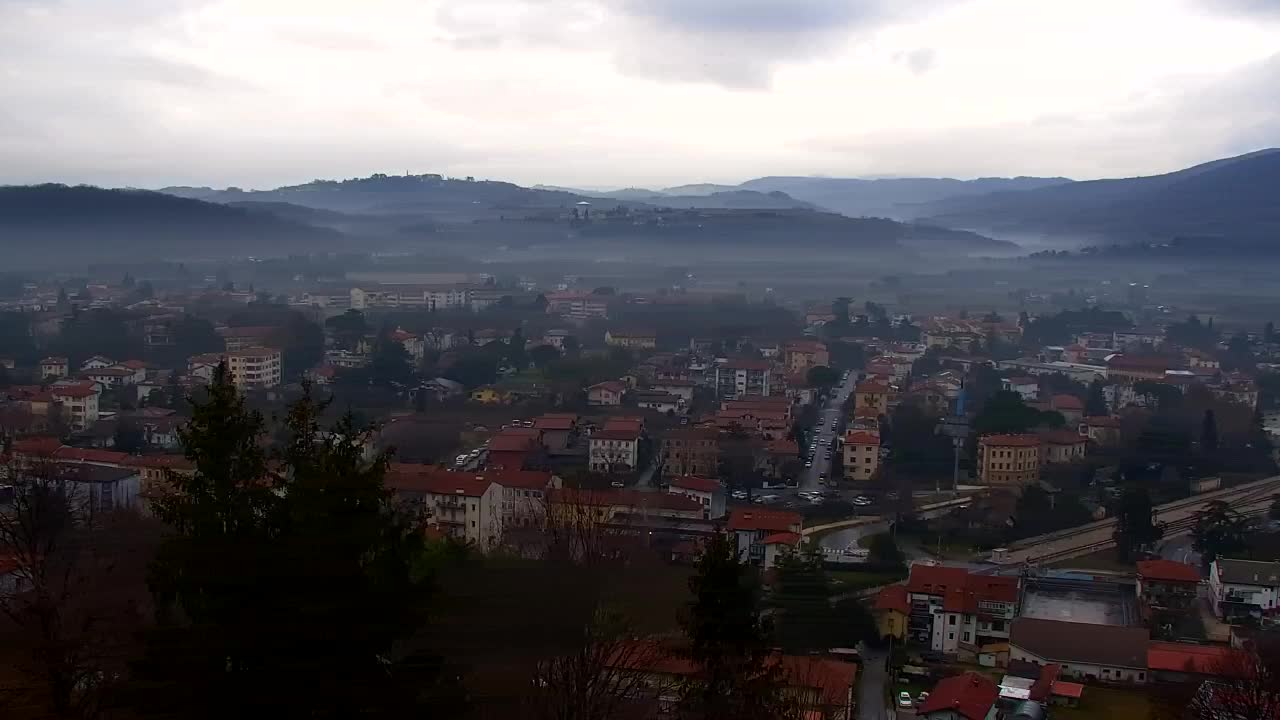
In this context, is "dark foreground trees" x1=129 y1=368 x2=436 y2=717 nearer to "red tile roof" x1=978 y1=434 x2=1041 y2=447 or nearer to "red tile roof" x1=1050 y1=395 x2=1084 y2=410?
"red tile roof" x1=978 y1=434 x2=1041 y2=447

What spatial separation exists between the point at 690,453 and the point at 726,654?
6.14 meters

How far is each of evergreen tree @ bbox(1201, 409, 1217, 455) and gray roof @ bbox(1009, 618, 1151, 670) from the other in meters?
4.89

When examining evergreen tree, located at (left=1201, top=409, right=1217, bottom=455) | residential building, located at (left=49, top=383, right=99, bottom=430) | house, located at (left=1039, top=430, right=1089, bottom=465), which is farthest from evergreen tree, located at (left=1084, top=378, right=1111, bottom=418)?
residential building, located at (left=49, top=383, right=99, bottom=430)

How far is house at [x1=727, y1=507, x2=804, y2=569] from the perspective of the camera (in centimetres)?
640

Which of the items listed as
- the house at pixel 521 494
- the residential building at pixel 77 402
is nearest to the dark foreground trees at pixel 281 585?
the house at pixel 521 494

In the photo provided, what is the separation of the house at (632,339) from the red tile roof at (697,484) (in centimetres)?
783

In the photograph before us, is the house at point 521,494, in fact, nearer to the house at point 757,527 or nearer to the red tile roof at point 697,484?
the red tile roof at point 697,484

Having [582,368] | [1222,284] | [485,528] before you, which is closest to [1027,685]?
[485,528]

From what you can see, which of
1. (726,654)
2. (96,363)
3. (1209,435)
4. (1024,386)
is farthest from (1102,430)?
(96,363)

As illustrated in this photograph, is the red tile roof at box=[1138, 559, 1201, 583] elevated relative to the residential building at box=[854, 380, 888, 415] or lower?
lower

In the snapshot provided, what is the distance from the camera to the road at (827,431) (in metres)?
8.97

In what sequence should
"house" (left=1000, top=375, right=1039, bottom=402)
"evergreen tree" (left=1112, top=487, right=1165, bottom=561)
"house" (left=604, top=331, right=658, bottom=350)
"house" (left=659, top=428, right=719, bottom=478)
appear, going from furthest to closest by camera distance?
"house" (left=604, top=331, right=658, bottom=350) < "house" (left=1000, top=375, right=1039, bottom=402) < "house" (left=659, top=428, right=719, bottom=478) < "evergreen tree" (left=1112, top=487, right=1165, bottom=561)

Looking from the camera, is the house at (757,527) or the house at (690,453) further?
the house at (690,453)

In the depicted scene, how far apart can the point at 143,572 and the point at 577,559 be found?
1.54m
